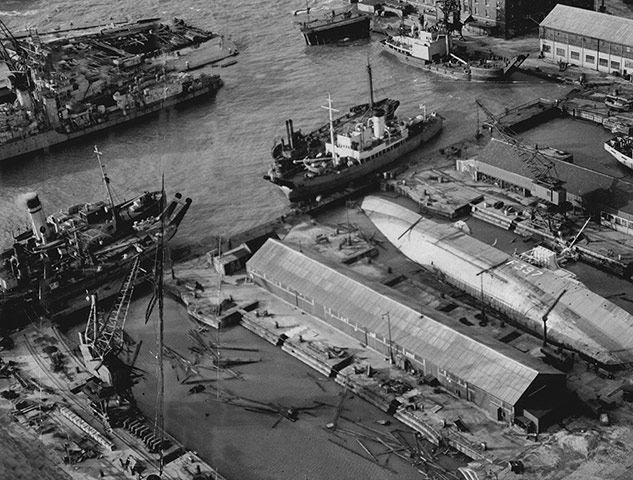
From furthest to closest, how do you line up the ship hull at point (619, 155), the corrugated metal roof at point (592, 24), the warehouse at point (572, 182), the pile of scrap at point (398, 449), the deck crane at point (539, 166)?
the corrugated metal roof at point (592, 24)
the ship hull at point (619, 155)
the deck crane at point (539, 166)
the warehouse at point (572, 182)
the pile of scrap at point (398, 449)

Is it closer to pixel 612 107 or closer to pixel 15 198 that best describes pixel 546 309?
pixel 612 107

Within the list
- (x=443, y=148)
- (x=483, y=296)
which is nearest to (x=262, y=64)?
(x=443, y=148)

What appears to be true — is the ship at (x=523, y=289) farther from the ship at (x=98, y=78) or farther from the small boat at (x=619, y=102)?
the ship at (x=98, y=78)

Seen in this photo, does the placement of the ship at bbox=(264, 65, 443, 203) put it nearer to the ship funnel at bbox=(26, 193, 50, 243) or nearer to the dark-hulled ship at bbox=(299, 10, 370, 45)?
the ship funnel at bbox=(26, 193, 50, 243)

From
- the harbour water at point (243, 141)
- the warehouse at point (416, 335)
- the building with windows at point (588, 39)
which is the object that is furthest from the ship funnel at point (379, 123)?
the building with windows at point (588, 39)

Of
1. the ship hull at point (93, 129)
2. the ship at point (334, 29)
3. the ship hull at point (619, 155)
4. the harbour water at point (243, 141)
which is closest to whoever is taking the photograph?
the harbour water at point (243, 141)

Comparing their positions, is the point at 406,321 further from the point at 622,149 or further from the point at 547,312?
the point at 622,149

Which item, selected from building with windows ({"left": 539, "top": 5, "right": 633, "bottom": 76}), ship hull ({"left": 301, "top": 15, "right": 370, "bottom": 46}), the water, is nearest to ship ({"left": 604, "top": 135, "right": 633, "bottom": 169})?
the water

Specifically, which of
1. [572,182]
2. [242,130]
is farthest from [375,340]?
[242,130]

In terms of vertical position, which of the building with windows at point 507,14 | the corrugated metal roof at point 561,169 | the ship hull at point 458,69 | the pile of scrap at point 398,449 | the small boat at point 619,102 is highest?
the building with windows at point 507,14
